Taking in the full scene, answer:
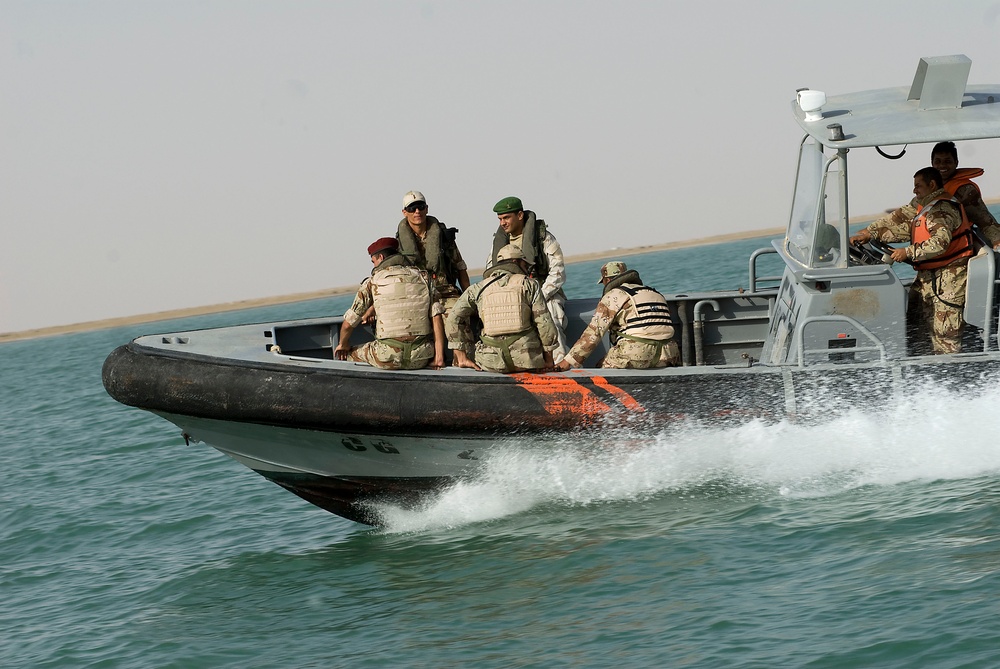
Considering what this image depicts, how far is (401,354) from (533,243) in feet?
3.81

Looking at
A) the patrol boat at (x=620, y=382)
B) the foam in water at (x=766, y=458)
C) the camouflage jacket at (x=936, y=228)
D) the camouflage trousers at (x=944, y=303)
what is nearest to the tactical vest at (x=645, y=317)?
the patrol boat at (x=620, y=382)

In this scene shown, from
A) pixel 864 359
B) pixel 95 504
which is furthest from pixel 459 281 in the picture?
pixel 95 504

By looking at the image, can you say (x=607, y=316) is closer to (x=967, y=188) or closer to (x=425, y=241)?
(x=425, y=241)

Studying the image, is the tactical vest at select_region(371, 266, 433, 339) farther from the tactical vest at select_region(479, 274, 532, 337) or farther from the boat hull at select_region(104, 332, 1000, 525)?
the tactical vest at select_region(479, 274, 532, 337)

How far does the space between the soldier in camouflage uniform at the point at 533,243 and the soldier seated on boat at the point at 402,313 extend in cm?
52

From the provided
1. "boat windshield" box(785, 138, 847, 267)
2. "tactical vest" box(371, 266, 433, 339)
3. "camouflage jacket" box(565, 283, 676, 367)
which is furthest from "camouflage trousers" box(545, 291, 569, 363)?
"boat windshield" box(785, 138, 847, 267)

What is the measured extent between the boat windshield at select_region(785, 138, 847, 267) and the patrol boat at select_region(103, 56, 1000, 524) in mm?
12

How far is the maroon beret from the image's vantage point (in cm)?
667

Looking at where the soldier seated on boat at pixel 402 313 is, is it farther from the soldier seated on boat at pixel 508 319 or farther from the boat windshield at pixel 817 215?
the boat windshield at pixel 817 215

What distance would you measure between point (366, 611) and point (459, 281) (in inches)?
94.2

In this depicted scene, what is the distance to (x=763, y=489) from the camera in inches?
267

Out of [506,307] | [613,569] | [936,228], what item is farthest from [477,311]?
[936,228]

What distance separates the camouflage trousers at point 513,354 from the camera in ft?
21.2

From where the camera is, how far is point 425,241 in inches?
278
